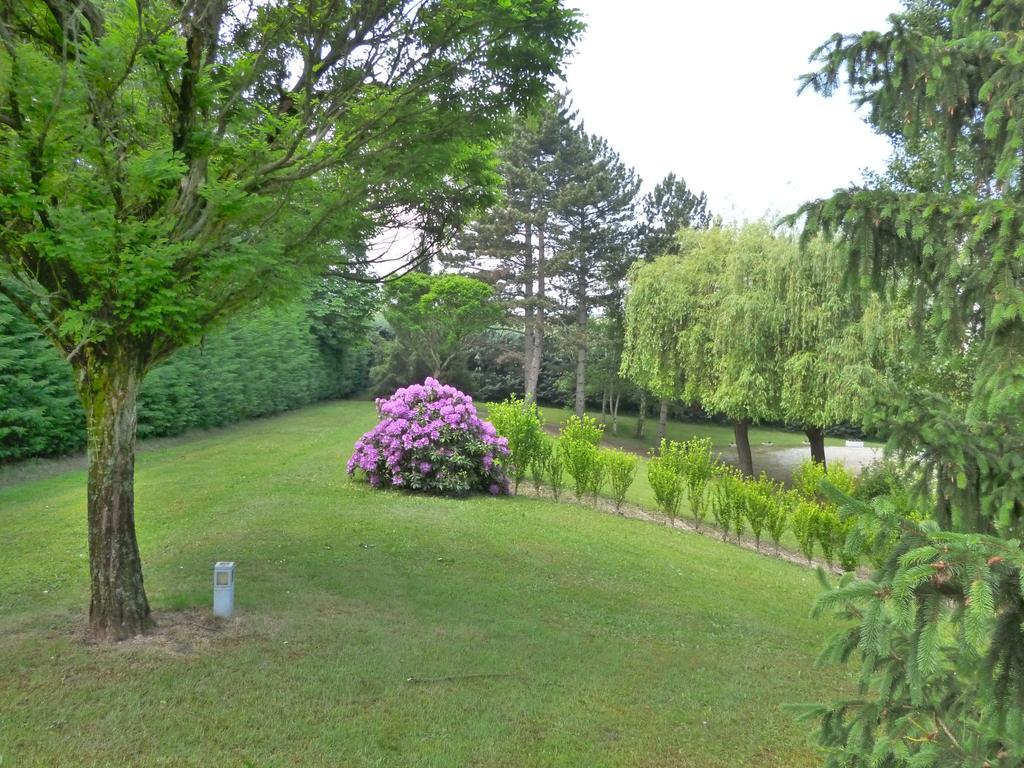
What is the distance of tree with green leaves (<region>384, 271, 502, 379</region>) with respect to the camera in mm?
25234

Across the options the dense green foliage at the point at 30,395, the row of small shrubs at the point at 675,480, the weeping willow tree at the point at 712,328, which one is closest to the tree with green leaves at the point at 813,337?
the weeping willow tree at the point at 712,328

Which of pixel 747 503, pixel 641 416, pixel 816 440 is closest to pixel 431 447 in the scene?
pixel 747 503

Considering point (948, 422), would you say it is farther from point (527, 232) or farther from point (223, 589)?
point (527, 232)

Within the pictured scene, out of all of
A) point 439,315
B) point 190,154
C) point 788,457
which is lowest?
point 788,457

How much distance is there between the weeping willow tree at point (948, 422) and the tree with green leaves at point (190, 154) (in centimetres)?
249

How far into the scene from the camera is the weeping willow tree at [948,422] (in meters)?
1.77

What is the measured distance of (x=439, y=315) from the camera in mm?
26875

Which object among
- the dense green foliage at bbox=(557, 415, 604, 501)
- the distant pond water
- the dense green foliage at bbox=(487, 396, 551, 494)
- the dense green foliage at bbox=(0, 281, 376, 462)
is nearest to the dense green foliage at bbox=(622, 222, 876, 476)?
the distant pond water

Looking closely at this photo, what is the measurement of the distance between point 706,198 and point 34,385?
87.1 ft

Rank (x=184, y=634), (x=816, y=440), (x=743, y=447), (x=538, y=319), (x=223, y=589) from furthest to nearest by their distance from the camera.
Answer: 1. (x=538, y=319)
2. (x=743, y=447)
3. (x=816, y=440)
4. (x=223, y=589)
5. (x=184, y=634)

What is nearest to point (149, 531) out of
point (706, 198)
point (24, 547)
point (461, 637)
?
point (24, 547)

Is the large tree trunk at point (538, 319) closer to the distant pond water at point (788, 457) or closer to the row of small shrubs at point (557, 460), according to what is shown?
the distant pond water at point (788, 457)

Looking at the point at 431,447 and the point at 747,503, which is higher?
the point at 431,447

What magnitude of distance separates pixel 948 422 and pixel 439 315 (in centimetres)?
2485
